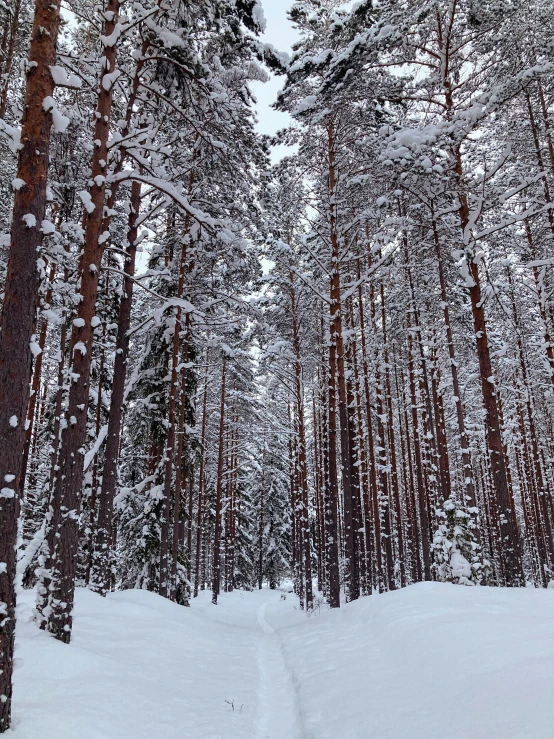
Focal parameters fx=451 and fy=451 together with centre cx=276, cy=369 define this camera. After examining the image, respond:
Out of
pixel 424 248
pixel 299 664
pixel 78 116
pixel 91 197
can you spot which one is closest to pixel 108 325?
pixel 78 116

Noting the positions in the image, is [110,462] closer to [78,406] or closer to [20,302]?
[78,406]

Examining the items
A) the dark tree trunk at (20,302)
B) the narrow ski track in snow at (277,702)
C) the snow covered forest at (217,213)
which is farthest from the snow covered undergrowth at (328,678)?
the dark tree trunk at (20,302)

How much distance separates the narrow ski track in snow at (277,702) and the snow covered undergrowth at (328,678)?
3 cm

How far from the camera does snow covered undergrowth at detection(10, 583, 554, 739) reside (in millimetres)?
3215

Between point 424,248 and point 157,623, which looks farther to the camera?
point 424,248

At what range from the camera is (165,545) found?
12039mm

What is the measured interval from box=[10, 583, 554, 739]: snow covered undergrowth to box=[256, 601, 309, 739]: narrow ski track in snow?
29 mm

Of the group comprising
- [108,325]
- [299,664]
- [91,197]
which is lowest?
[299,664]

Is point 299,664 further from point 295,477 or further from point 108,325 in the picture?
point 295,477

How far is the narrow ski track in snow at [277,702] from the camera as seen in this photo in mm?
4645

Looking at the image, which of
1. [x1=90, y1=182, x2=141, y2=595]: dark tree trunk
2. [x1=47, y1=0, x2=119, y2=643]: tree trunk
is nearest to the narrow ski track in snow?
[x1=47, y1=0, x2=119, y2=643]: tree trunk

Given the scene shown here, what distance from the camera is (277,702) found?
5684mm

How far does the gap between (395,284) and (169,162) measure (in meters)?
10.2

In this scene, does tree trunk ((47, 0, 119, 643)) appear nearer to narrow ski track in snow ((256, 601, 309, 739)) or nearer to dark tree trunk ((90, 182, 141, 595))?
narrow ski track in snow ((256, 601, 309, 739))
